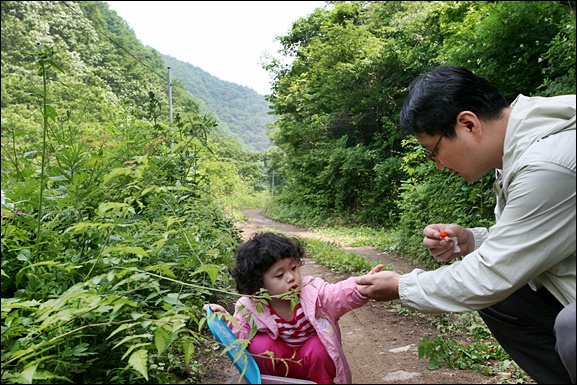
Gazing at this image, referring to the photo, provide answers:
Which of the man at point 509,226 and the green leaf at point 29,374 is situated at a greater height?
the man at point 509,226

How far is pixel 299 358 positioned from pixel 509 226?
1200 mm

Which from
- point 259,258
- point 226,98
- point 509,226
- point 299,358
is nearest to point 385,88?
point 226,98

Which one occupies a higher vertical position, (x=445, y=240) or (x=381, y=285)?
(x=445, y=240)

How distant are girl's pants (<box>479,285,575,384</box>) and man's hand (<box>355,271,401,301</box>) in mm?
531

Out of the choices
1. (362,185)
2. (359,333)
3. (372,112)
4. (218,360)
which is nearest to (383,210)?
(362,185)

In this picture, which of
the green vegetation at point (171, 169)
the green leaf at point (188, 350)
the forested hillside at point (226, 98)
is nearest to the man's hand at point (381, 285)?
the green vegetation at point (171, 169)

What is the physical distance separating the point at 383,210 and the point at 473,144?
31.6ft

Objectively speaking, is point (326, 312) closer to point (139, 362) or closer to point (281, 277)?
point (281, 277)

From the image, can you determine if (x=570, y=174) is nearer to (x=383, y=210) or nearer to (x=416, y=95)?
(x=416, y=95)

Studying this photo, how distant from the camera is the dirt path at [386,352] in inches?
96.0

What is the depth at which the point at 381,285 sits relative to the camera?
1.70 m

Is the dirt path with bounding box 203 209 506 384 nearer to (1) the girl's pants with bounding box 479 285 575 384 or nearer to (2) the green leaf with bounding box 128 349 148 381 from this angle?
(1) the girl's pants with bounding box 479 285 575 384

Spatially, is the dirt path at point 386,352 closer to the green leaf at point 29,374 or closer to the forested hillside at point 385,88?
the green leaf at point 29,374

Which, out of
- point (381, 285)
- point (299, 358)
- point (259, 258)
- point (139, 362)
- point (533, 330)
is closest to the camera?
point (139, 362)
